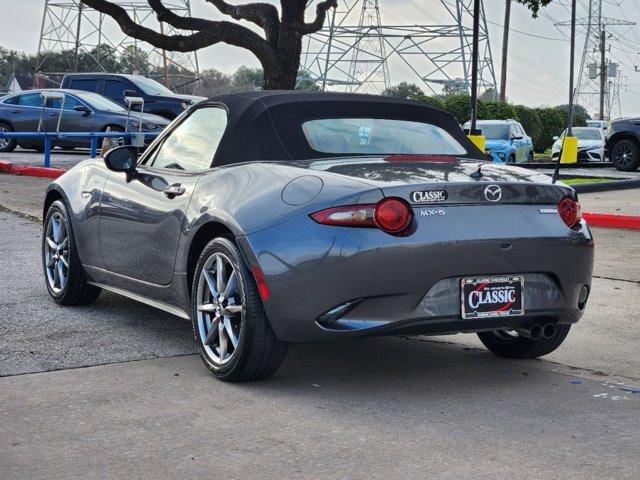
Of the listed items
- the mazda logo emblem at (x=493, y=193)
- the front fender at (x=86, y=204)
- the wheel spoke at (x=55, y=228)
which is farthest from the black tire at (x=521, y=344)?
the wheel spoke at (x=55, y=228)

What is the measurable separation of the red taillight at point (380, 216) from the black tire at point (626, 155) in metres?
21.6

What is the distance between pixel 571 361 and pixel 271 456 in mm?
2436

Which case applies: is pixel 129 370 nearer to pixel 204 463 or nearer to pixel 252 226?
pixel 252 226

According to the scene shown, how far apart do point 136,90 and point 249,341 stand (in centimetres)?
2365

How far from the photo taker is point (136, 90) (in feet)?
92.8

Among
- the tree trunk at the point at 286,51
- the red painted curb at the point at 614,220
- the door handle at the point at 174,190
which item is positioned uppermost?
the tree trunk at the point at 286,51

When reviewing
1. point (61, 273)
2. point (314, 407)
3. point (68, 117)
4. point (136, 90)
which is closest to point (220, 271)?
point (314, 407)

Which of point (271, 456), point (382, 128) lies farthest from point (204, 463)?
point (382, 128)

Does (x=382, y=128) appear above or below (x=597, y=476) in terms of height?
above

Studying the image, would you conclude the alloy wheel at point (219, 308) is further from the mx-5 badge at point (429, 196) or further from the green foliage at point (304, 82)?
the green foliage at point (304, 82)

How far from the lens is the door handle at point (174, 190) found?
6148 mm

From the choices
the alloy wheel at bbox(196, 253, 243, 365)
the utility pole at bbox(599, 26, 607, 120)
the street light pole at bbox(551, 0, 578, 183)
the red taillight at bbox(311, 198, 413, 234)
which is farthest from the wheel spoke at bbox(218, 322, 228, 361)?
the utility pole at bbox(599, 26, 607, 120)

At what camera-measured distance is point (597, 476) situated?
4145mm

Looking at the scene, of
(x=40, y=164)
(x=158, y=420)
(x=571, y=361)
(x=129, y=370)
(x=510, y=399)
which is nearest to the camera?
(x=158, y=420)
